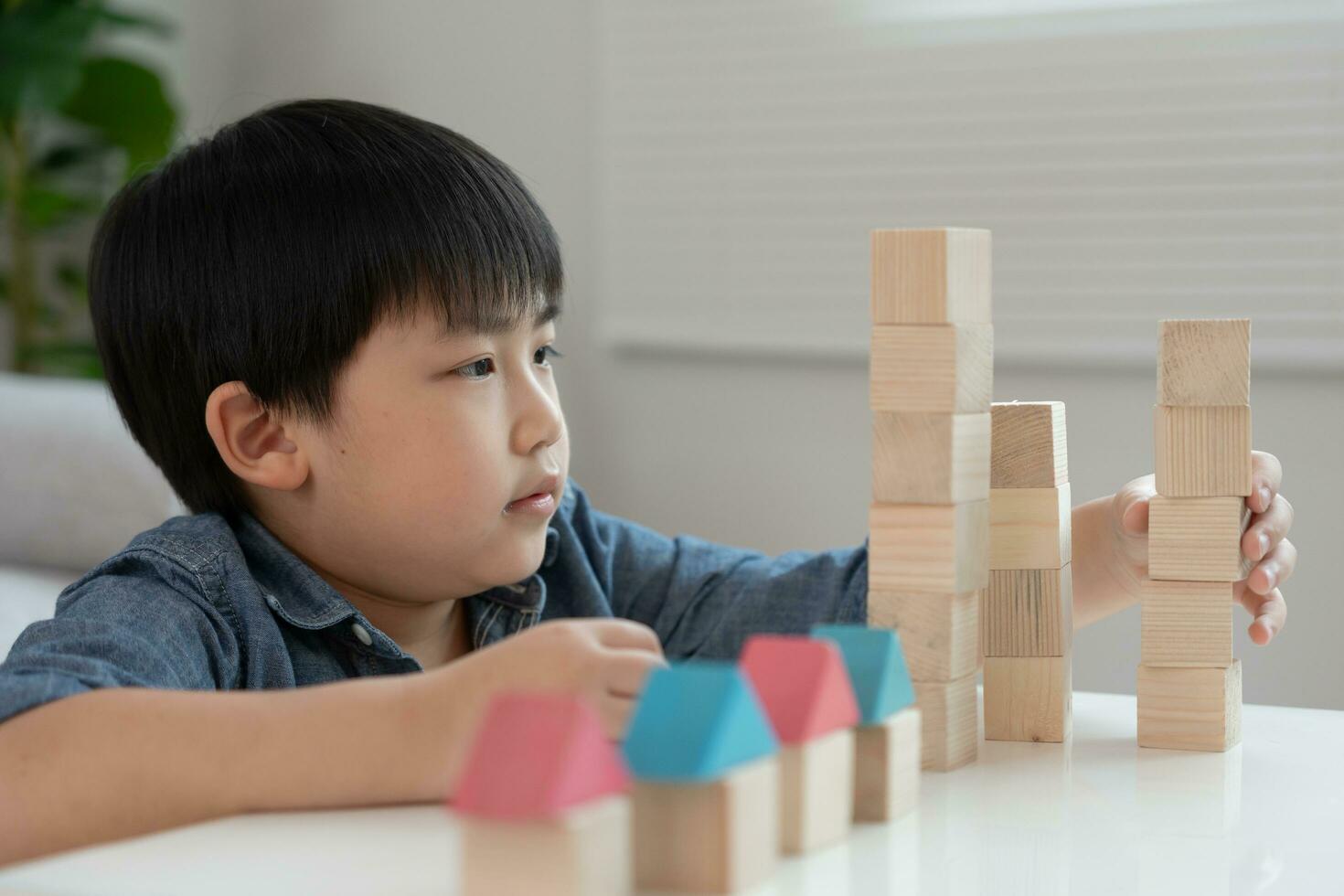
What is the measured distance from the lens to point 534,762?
0.39m

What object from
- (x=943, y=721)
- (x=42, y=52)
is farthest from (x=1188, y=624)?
(x=42, y=52)

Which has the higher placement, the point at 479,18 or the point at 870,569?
the point at 479,18

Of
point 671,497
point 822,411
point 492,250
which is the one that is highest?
point 492,250

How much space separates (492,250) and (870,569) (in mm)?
409

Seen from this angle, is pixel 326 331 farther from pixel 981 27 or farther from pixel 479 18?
pixel 479 18

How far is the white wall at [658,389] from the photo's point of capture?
164 centimetres

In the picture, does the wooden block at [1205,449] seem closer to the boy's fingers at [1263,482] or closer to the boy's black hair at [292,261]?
the boy's fingers at [1263,482]

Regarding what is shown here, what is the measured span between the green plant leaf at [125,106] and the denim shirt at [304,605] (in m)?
1.29

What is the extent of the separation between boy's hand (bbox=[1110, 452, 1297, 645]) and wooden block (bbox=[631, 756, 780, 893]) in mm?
390

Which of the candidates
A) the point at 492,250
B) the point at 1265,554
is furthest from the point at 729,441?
the point at 1265,554

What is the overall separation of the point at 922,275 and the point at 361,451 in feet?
1.43

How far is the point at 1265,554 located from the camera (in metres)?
0.75

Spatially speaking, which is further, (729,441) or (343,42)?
(343,42)

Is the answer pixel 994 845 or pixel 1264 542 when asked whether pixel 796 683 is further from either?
pixel 1264 542
